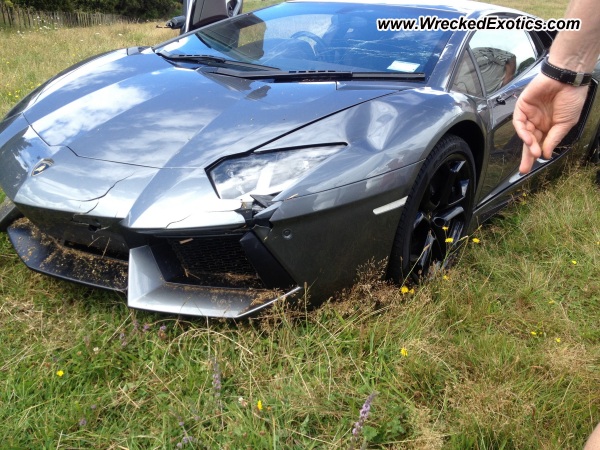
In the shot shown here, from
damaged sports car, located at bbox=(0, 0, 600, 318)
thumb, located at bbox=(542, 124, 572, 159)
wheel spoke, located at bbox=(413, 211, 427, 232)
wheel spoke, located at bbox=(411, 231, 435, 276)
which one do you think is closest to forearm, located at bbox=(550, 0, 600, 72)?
thumb, located at bbox=(542, 124, 572, 159)

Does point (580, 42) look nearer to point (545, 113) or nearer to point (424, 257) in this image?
point (545, 113)

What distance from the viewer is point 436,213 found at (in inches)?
95.4

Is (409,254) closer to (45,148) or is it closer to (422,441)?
(422,441)

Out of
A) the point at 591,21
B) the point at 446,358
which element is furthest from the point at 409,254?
the point at 591,21

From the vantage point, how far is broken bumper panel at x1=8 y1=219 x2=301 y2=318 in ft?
6.03

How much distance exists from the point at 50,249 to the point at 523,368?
5.91ft

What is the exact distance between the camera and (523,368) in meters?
1.93

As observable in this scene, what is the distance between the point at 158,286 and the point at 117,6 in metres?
24.3

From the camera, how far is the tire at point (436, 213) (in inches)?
85.0

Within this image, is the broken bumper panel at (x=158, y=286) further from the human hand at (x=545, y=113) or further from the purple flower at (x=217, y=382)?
the human hand at (x=545, y=113)

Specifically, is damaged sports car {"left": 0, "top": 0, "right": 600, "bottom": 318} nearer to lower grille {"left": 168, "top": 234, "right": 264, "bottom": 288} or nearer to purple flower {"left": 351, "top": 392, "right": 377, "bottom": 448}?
lower grille {"left": 168, "top": 234, "right": 264, "bottom": 288}

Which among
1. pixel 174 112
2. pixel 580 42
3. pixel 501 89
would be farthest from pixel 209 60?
pixel 580 42

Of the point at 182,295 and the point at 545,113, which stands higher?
the point at 545,113

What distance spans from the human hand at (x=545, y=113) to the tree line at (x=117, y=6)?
1705cm
